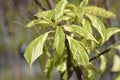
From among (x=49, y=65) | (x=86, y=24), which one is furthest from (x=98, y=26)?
(x=49, y=65)

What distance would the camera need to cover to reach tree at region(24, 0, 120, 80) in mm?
673

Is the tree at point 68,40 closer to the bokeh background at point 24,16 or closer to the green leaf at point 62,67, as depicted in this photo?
the green leaf at point 62,67

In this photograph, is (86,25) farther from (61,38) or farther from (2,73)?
(2,73)

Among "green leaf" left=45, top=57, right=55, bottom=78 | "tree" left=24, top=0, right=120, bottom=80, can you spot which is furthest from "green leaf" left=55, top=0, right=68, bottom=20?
"green leaf" left=45, top=57, right=55, bottom=78

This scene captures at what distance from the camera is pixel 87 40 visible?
2.40 feet

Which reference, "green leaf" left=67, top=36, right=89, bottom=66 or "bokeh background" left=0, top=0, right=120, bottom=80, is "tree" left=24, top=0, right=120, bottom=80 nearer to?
"green leaf" left=67, top=36, right=89, bottom=66

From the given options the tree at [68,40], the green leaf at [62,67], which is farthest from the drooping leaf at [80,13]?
the green leaf at [62,67]

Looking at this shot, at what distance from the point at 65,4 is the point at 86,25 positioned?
7 centimetres

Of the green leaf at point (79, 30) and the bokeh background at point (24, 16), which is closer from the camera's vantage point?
the green leaf at point (79, 30)

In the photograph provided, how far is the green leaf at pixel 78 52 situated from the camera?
2.18 feet

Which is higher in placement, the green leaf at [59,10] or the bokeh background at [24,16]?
the green leaf at [59,10]

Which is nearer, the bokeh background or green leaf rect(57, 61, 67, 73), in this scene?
green leaf rect(57, 61, 67, 73)

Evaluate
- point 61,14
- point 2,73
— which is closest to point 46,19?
point 61,14

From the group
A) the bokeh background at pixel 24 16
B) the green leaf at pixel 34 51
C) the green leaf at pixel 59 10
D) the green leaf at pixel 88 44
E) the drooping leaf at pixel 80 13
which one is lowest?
the bokeh background at pixel 24 16
